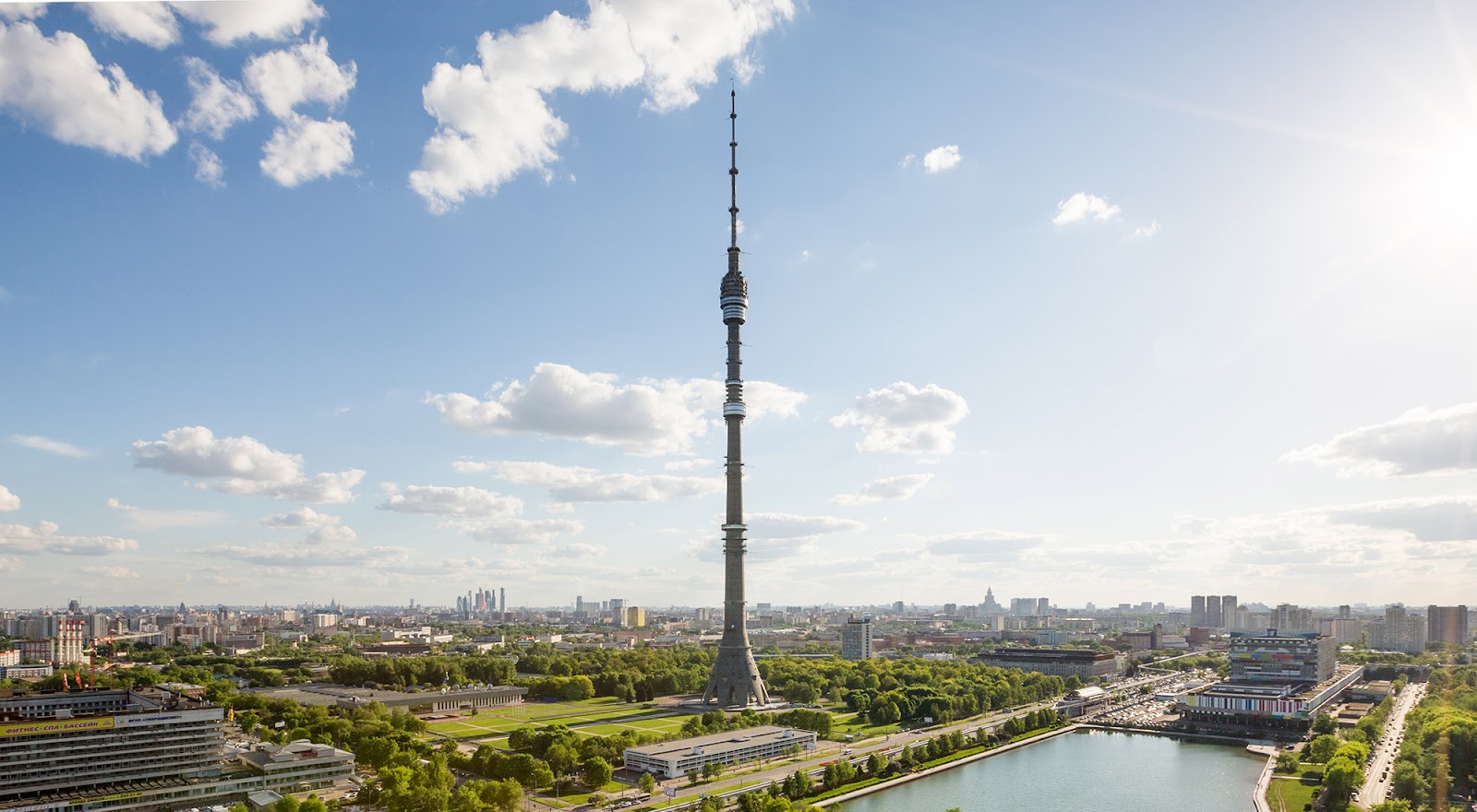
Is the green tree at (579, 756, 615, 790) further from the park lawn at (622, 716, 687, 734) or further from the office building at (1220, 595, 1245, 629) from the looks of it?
the office building at (1220, 595, 1245, 629)

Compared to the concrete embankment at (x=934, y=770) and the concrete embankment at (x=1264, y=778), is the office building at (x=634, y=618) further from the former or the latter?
the concrete embankment at (x=1264, y=778)

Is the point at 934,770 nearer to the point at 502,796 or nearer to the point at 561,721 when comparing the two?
the point at 502,796

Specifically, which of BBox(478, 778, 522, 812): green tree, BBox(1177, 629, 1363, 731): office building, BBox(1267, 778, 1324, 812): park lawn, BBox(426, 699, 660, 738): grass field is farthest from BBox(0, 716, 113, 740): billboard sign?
BBox(1177, 629, 1363, 731): office building

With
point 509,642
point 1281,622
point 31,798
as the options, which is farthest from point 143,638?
point 1281,622

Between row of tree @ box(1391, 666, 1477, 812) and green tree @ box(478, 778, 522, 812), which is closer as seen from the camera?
green tree @ box(478, 778, 522, 812)

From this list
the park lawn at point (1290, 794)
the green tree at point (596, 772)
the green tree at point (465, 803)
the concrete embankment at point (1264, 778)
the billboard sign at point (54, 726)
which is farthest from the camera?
the green tree at point (596, 772)

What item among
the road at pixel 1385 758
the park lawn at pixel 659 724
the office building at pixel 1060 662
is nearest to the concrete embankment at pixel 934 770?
the park lawn at pixel 659 724

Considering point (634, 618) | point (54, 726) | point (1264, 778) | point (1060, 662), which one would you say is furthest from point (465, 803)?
point (634, 618)
